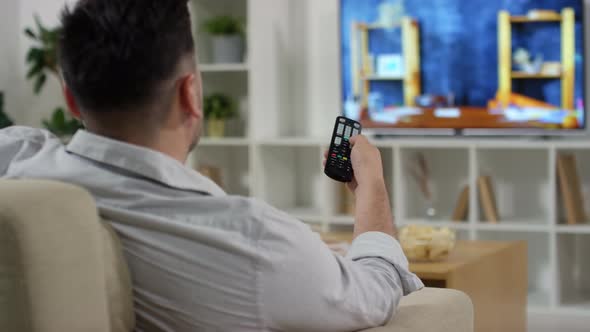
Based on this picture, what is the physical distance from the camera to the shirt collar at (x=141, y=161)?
3.73 feet

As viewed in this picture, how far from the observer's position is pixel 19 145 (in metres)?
1.32

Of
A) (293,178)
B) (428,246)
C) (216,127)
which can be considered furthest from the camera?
(293,178)

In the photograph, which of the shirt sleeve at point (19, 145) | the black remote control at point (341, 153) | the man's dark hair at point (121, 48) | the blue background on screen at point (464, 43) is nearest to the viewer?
the man's dark hair at point (121, 48)

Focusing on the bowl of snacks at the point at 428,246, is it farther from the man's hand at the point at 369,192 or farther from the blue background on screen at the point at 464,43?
the blue background on screen at the point at 464,43

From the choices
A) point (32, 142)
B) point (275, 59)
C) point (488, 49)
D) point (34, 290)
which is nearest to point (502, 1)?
point (488, 49)

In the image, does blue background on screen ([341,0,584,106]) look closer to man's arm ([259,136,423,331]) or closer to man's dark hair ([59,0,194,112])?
man's arm ([259,136,423,331])

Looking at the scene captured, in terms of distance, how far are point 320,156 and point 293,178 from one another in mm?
224

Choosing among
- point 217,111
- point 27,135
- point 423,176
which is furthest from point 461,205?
point 27,135

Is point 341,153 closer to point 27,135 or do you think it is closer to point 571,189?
point 27,135

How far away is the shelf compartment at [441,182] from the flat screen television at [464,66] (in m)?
0.22

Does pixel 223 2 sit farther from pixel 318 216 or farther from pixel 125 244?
pixel 125 244

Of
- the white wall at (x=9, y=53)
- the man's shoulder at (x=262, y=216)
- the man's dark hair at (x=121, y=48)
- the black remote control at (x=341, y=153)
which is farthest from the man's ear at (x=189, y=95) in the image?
the white wall at (x=9, y=53)

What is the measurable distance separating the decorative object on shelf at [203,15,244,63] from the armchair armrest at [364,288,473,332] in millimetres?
3222

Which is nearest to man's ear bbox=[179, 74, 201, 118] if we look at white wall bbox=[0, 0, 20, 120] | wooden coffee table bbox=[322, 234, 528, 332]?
wooden coffee table bbox=[322, 234, 528, 332]
